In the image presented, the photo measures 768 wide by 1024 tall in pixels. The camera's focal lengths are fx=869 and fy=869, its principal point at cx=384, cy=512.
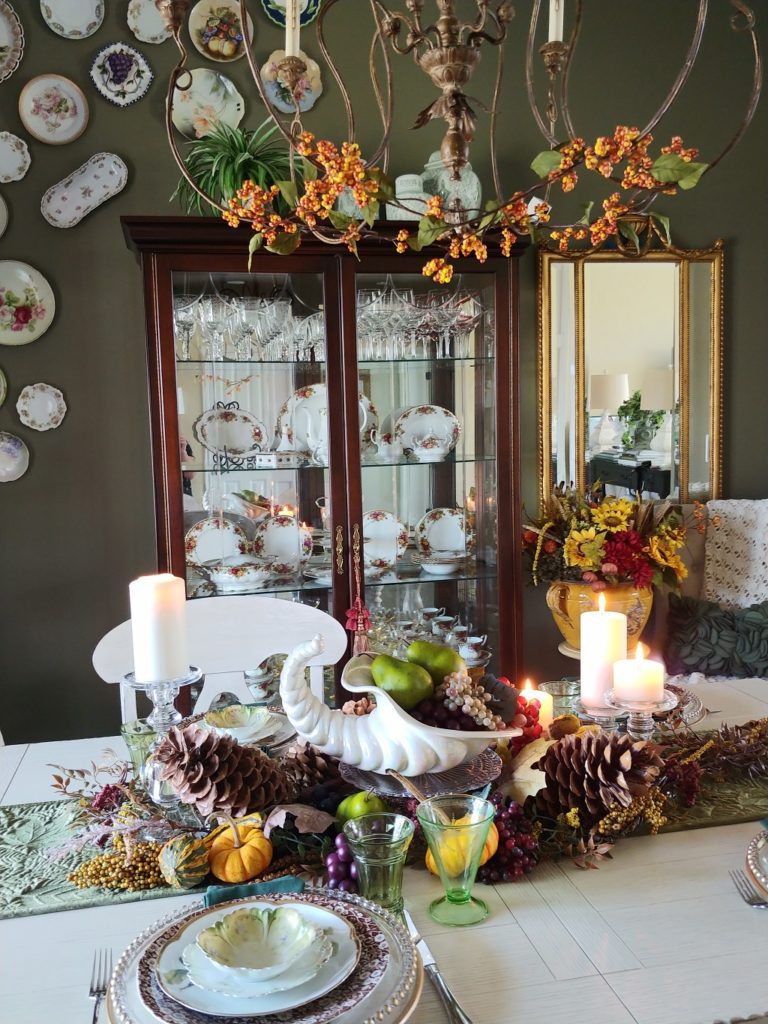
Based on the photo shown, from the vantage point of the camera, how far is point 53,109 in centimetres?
262

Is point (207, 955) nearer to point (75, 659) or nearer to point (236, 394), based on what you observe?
point (236, 394)

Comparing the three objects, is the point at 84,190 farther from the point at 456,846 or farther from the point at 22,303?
the point at 456,846

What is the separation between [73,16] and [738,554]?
2.74 meters

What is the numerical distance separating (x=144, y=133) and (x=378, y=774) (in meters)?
2.26

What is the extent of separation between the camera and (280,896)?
957mm

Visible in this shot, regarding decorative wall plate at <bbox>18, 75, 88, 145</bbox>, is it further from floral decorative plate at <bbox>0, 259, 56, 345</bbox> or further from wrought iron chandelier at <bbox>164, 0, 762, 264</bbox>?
wrought iron chandelier at <bbox>164, 0, 762, 264</bbox>

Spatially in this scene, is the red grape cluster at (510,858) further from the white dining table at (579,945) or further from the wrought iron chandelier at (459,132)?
the wrought iron chandelier at (459,132)

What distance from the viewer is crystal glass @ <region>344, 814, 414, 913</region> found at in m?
0.96

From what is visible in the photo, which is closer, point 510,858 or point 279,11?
point 510,858

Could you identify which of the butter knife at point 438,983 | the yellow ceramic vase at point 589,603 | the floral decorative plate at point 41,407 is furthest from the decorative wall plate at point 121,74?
the butter knife at point 438,983

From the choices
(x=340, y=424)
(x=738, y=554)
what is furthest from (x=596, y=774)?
(x=738, y=554)

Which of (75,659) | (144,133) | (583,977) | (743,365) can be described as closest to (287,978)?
(583,977)

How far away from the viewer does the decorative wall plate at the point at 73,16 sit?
2.60 m

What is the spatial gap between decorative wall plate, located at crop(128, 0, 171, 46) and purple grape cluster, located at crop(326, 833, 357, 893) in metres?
2.54
